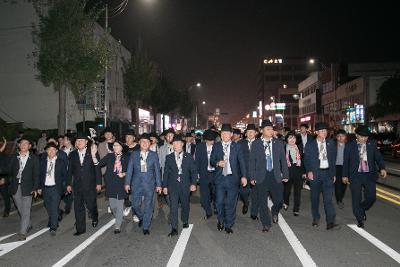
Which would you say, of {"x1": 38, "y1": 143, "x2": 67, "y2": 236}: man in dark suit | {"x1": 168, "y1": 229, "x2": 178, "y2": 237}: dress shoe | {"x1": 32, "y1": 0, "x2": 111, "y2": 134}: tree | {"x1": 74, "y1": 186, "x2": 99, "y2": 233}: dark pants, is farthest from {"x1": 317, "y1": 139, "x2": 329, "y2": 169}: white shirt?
{"x1": 32, "y1": 0, "x2": 111, "y2": 134}: tree

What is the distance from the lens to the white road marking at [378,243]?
6.14m

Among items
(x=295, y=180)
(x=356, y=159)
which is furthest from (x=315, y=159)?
(x=295, y=180)

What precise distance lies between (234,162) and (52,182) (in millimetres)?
3496

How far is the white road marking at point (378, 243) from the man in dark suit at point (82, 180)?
16.3 feet

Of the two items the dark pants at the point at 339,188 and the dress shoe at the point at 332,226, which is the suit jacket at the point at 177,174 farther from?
the dark pants at the point at 339,188

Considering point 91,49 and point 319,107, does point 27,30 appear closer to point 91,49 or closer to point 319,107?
point 91,49

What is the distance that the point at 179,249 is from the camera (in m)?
6.69

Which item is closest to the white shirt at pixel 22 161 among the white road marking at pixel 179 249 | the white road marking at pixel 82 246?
the white road marking at pixel 82 246

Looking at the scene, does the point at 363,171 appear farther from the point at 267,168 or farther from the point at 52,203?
the point at 52,203

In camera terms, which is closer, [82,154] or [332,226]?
[332,226]

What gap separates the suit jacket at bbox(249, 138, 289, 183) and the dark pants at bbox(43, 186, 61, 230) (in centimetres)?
374

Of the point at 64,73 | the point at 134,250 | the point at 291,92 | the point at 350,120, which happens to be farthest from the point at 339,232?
the point at 291,92

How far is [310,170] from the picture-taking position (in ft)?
27.0

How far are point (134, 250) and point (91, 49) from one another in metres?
18.8
